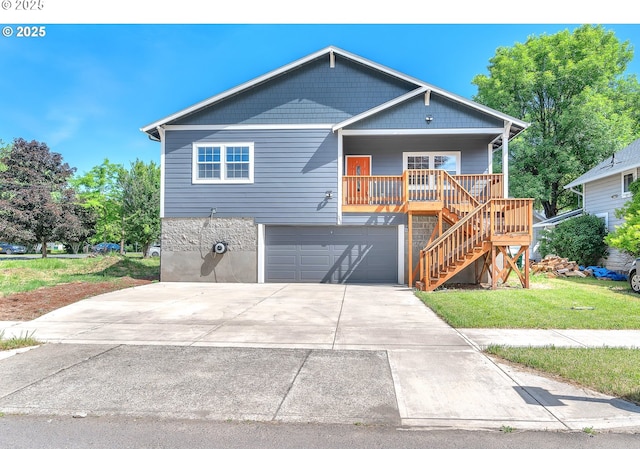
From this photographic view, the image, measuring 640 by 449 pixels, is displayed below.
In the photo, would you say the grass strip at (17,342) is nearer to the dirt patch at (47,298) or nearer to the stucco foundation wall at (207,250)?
the dirt patch at (47,298)

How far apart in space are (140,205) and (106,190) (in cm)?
689

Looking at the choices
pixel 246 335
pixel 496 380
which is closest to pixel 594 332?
pixel 496 380

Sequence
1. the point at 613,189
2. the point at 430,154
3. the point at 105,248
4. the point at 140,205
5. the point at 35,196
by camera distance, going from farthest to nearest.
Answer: the point at 105,248
the point at 140,205
the point at 35,196
the point at 613,189
the point at 430,154

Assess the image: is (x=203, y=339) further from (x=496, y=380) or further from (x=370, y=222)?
(x=370, y=222)

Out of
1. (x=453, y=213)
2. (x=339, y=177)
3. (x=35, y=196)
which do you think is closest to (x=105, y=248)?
(x=35, y=196)

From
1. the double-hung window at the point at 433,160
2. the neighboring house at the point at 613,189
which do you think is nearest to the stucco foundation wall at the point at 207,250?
the double-hung window at the point at 433,160

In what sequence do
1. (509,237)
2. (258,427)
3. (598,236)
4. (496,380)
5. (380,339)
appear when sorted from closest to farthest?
(258,427), (496,380), (380,339), (509,237), (598,236)

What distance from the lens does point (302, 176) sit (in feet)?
42.0

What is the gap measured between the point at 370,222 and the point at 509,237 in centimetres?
434

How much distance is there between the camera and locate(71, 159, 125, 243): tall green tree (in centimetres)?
2833

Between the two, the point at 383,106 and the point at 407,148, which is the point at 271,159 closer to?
the point at 383,106

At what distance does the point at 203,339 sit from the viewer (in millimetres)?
5578

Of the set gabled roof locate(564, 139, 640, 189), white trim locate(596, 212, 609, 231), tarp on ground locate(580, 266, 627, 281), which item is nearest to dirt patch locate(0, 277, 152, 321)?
tarp on ground locate(580, 266, 627, 281)

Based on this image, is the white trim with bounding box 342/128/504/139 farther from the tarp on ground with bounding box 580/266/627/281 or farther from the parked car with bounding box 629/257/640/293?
the tarp on ground with bounding box 580/266/627/281
